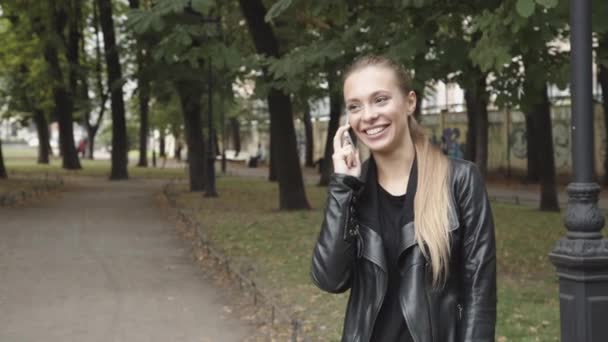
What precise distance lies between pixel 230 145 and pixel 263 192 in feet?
188

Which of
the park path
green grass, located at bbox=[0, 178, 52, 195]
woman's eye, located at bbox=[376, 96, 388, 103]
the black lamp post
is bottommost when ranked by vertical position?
the park path

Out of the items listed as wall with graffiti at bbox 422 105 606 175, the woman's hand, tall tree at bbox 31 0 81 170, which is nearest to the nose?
the woman's hand

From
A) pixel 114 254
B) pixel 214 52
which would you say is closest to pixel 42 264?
pixel 114 254

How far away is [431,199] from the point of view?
2.76 meters

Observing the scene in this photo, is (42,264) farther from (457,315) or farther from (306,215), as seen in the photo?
(457,315)

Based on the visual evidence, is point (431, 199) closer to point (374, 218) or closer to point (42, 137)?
point (374, 218)

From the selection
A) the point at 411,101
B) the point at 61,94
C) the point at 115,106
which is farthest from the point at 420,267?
the point at 61,94

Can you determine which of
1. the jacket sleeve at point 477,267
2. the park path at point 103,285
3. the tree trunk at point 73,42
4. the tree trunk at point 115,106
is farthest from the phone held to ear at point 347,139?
the tree trunk at point 73,42

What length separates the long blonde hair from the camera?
2709 mm

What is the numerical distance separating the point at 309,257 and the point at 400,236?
9704mm

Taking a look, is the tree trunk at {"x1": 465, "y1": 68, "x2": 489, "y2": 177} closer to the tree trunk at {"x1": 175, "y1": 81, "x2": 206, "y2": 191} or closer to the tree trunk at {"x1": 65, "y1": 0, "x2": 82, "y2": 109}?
Result: the tree trunk at {"x1": 175, "y1": 81, "x2": 206, "y2": 191}

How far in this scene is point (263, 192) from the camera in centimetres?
2712

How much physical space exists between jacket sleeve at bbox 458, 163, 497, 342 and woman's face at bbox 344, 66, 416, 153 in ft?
0.87

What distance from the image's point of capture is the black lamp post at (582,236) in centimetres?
417
